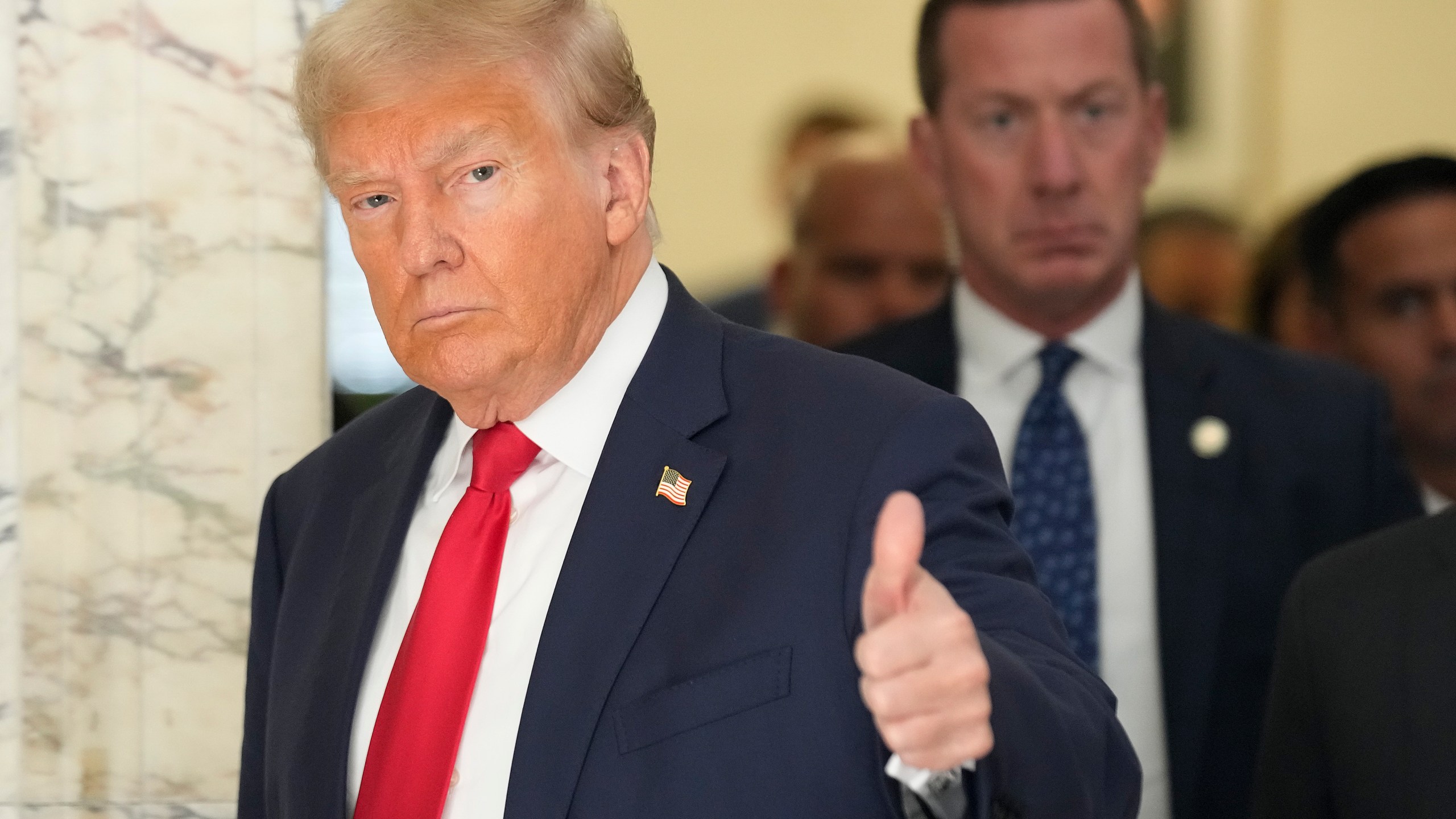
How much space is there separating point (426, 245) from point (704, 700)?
56cm

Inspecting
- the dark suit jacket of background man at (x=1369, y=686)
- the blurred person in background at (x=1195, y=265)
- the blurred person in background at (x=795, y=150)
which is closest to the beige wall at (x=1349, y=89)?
the blurred person in background at (x=1195, y=265)

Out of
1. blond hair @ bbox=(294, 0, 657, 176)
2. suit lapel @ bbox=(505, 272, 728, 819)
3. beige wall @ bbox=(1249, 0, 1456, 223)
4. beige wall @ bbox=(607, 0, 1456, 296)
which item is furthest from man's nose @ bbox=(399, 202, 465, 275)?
beige wall @ bbox=(1249, 0, 1456, 223)

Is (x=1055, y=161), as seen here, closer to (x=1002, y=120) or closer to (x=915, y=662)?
(x=1002, y=120)

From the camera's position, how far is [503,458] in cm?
197

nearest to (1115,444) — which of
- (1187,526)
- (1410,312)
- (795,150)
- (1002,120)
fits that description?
(1187,526)

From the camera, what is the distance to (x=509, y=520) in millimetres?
1954

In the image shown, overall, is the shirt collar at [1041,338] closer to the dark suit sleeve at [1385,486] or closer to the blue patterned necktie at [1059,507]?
the blue patterned necktie at [1059,507]

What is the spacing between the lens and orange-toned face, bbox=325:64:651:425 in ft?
6.01

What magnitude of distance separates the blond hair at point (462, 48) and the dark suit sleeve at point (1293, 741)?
1.17 m

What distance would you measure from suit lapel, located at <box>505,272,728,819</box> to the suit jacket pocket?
1.5 inches

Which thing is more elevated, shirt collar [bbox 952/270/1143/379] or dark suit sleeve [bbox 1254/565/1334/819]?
shirt collar [bbox 952/270/1143/379]

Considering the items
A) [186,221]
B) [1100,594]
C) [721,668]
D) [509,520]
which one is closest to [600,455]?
[509,520]

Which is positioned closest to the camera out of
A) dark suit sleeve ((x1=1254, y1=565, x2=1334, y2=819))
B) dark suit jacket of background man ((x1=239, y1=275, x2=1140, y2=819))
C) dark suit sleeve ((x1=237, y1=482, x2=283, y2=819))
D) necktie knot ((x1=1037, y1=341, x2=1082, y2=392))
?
dark suit jacket of background man ((x1=239, y1=275, x2=1140, y2=819))

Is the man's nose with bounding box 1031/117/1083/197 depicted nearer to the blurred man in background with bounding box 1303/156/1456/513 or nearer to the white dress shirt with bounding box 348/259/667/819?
the blurred man in background with bounding box 1303/156/1456/513
